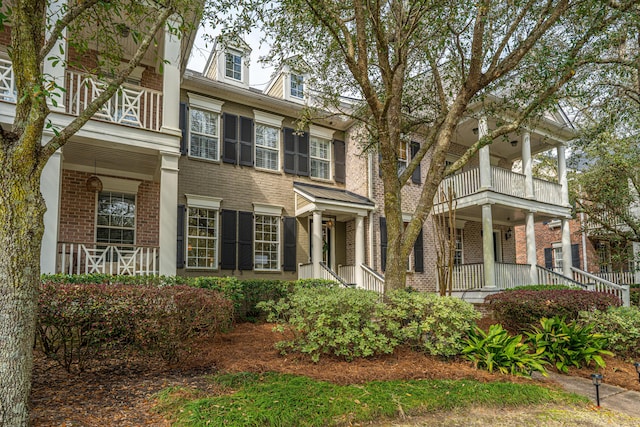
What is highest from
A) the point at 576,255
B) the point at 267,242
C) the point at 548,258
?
the point at 267,242

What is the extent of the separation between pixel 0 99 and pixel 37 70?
489 cm

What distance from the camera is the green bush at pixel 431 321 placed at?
18.5ft

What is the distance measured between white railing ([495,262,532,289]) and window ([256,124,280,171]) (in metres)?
7.73

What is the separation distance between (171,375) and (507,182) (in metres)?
12.5

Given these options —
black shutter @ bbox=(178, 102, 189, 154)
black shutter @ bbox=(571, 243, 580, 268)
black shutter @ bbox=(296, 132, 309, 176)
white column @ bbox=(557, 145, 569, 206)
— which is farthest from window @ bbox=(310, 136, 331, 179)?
black shutter @ bbox=(571, 243, 580, 268)

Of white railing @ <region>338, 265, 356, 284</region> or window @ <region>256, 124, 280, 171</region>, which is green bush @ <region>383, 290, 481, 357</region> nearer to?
white railing @ <region>338, 265, 356, 284</region>

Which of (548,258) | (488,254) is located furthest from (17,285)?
(548,258)

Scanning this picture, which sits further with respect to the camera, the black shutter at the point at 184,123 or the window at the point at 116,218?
the black shutter at the point at 184,123

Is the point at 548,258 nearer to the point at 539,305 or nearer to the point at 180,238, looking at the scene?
the point at 539,305

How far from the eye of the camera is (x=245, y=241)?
11.4m

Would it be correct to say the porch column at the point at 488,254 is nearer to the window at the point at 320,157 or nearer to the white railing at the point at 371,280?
the white railing at the point at 371,280

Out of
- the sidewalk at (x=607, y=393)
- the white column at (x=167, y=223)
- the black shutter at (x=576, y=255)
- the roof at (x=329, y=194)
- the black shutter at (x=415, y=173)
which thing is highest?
the black shutter at (x=415, y=173)

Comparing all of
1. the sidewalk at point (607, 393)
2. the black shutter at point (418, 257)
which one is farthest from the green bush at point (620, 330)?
the black shutter at point (418, 257)

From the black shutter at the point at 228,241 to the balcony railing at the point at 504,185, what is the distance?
21.4 feet
